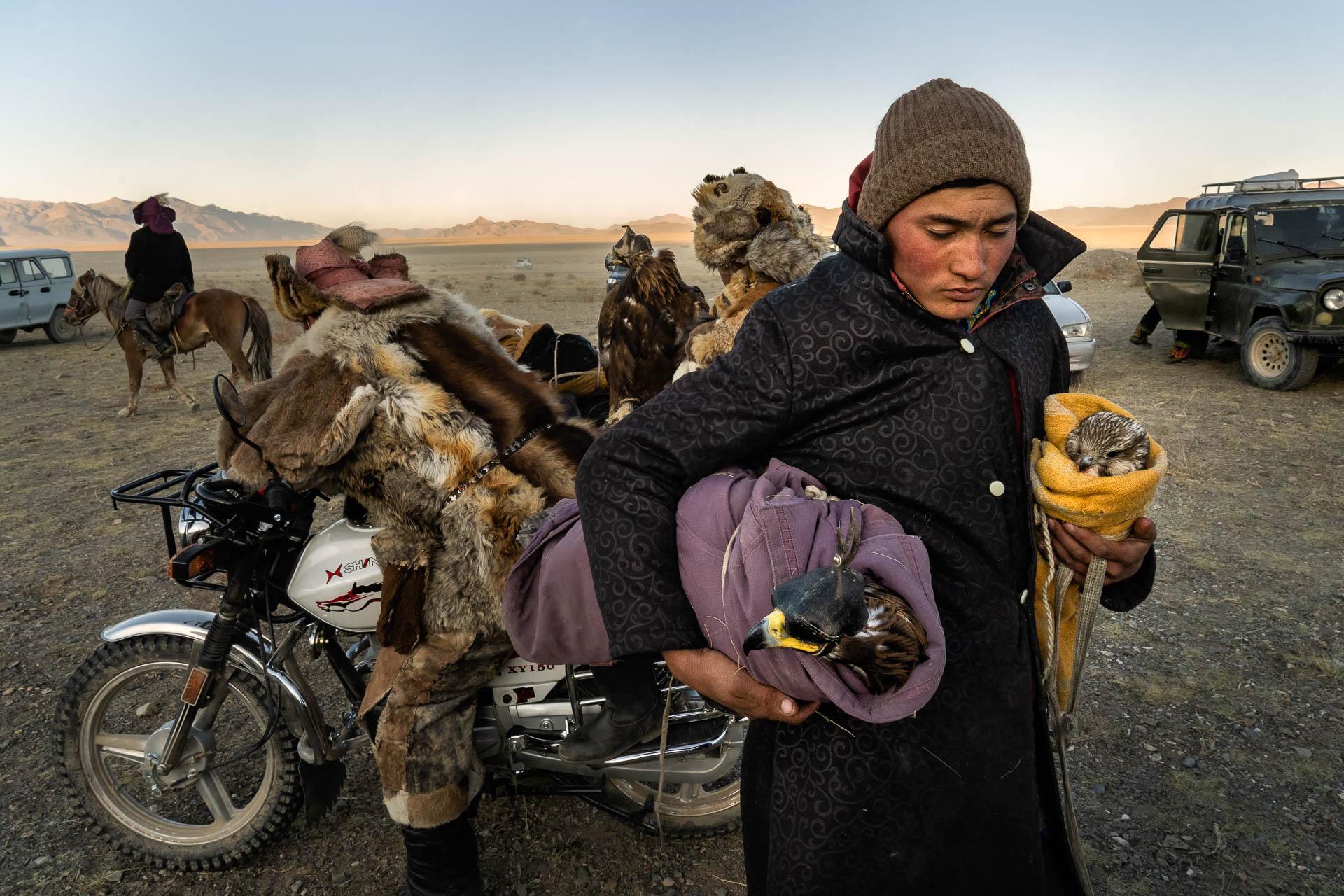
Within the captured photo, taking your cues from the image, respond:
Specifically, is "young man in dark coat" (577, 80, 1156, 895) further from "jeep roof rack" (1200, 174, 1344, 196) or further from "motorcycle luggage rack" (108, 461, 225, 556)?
"jeep roof rack" (1200, 174, 1344, 196)

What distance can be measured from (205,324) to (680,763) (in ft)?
39.1

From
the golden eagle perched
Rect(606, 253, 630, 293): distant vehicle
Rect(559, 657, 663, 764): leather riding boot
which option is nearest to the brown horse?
Rect(606, 253, 630, 293): distant vehicle

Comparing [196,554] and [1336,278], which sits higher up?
[1336,278]

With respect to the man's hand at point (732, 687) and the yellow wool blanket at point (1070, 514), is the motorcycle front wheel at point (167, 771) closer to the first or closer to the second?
the man's hand at point (732, 687)

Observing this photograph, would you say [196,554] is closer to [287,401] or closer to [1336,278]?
[287,401]

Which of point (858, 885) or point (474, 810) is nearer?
point (858, 885)

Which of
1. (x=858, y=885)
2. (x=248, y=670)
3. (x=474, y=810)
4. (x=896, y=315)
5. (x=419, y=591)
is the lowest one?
(x=474, y=810)

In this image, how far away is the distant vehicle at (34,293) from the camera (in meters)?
17.3

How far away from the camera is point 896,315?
134cm

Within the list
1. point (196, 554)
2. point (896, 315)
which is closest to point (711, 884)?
point (196, 554)

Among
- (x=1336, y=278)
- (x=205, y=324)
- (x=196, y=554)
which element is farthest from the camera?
(x=205, y=324)

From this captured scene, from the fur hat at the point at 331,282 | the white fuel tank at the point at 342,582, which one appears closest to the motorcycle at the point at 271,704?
the white fuel tank at the point at 342,582

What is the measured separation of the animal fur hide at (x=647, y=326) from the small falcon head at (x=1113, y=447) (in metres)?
3.22

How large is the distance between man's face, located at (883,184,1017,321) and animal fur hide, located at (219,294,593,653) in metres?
1.36
